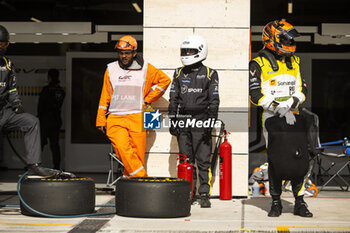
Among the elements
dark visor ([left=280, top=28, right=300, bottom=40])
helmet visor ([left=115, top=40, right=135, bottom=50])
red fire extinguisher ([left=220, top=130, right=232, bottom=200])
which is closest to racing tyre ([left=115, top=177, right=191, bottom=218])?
red fire extinguisher ([left=220, top=130, right=232, bottom=200])

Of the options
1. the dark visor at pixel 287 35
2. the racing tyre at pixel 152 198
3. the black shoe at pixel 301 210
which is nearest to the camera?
the racing tyre at pixel 152 198

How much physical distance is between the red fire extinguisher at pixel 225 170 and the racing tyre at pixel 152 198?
1782 mm

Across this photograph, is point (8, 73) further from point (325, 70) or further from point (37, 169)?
point (325, 70)

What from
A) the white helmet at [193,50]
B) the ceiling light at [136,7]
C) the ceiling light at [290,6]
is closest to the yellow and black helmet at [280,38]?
the white helmet at [193,50]

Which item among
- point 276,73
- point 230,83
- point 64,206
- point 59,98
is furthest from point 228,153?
point 59,98

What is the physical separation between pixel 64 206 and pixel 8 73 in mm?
1769

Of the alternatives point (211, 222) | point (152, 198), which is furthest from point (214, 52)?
point (211, 222)

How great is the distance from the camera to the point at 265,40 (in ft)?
26.8

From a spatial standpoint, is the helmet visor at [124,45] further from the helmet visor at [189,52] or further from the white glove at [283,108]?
the white glove at [283,108]

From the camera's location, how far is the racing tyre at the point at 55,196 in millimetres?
7527

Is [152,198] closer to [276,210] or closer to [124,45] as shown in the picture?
[276,210]

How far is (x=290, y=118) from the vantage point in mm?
7875

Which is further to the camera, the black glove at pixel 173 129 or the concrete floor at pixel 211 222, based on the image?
the black glove at pixel 173 129

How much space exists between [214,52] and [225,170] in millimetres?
1633
